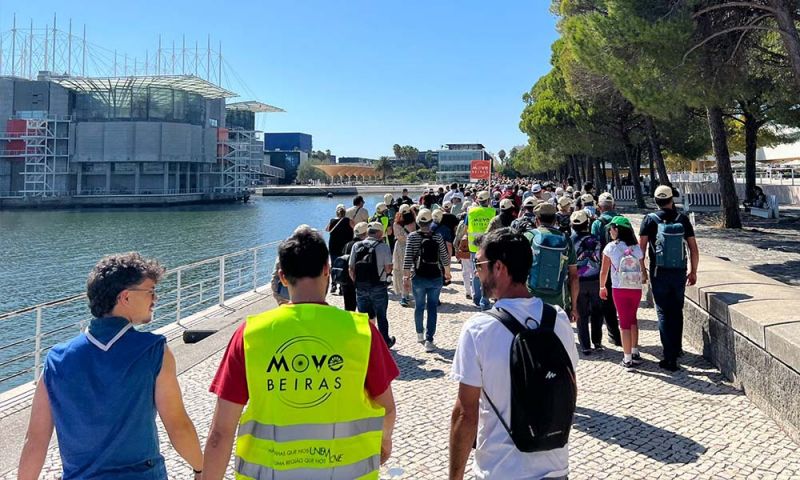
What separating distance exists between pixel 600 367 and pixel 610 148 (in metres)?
28.2

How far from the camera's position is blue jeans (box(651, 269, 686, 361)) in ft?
18.5

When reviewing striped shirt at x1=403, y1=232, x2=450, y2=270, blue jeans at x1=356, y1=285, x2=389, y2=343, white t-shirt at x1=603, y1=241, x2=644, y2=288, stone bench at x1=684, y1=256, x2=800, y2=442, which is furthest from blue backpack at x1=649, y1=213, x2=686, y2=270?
blue jeans at x1=356, y1=285, x2=389, y2=343

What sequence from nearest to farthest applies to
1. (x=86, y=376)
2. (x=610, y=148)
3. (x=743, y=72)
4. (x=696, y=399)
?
(x=86, y=376), (x=696, y=399), (x=743, y=72), (x=610, y=148)

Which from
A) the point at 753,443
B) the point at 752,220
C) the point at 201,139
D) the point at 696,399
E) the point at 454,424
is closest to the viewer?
the point at 454,424

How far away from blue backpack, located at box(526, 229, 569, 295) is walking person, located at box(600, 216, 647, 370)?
111 centimetres

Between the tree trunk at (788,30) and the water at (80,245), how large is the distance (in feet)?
44.1

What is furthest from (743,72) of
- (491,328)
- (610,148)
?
(610,148)

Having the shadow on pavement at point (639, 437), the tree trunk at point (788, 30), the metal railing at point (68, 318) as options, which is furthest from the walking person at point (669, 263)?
the tree trunk at point (788, 30)

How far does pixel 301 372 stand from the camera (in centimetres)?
193

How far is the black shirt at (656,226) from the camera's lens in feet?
18.8

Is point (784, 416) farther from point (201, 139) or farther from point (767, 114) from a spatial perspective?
point (201, 139)

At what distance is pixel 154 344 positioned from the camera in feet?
7.23

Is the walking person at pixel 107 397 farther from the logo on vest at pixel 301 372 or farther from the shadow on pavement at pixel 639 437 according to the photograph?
the shadow on pavement at pixel 639 437

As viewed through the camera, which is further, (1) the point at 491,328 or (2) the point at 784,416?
(2) the point at 784,416
